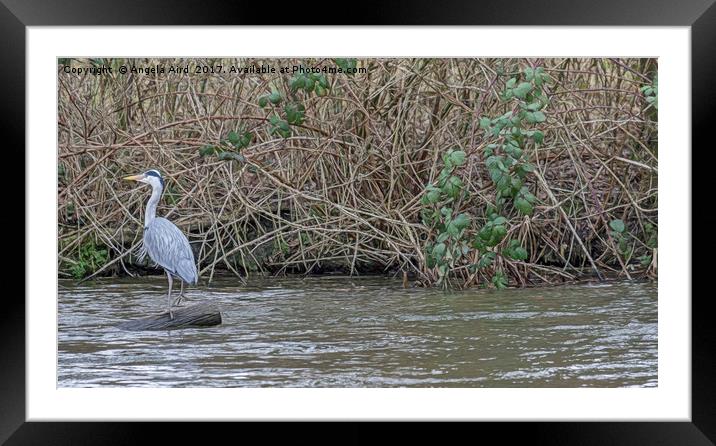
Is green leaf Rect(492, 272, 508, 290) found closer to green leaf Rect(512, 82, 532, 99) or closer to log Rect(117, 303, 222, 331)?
green leaf Rect(512, 82, 532, 99)

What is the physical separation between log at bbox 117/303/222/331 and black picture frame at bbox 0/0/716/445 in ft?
6.44

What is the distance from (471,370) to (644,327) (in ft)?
4.55

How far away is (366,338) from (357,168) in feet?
6.58

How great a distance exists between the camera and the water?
5.32 metres

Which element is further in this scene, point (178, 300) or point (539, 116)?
point (178, 300)

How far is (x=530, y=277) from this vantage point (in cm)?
766

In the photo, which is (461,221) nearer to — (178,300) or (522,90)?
(522,90)

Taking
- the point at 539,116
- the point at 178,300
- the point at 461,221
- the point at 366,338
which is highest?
the point at 539,116

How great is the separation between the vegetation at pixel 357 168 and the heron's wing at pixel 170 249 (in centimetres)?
101

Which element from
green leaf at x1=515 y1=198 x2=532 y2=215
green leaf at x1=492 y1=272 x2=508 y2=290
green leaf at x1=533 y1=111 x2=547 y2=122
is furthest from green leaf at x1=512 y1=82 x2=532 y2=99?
green leaf at x1=492 y1=272 x2=508 y2=290

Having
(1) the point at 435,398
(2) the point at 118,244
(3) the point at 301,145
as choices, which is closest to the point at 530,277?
(3) the point at 301,145
